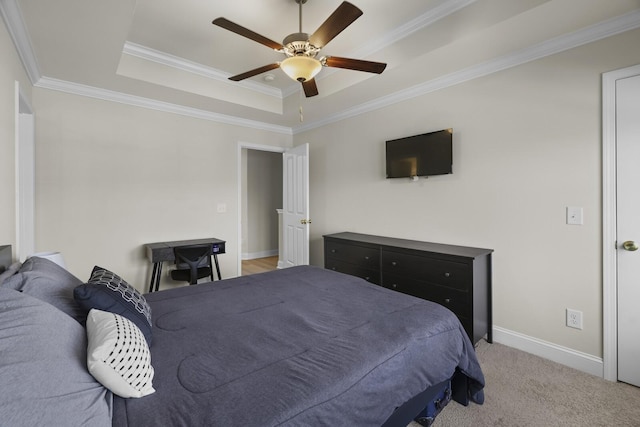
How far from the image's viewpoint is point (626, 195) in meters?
2.10

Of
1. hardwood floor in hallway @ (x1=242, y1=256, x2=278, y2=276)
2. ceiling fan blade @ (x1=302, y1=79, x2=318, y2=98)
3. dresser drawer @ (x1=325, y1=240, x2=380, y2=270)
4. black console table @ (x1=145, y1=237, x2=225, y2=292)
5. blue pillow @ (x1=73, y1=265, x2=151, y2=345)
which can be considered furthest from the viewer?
hardwood floor in hallway @ (x1=242, y1=256, x2=278, y2=276)

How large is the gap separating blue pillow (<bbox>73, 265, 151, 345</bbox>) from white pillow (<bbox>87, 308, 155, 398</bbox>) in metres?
0.13

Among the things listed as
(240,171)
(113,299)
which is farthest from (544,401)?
(240,171)

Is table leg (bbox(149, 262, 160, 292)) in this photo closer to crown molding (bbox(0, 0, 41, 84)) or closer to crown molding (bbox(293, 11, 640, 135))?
crown molding (bbox(0, 0, 41, 84))

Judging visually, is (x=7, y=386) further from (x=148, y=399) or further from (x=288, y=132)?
(x=288, y=132)

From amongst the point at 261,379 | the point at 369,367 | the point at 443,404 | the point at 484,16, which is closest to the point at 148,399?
the point at 261,379

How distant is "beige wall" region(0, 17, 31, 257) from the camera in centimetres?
191

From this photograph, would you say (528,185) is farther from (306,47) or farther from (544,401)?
(306,47)

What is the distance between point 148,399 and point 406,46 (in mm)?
2926

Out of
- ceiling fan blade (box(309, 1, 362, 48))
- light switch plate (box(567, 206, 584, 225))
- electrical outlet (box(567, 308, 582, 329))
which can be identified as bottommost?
electrical outlet (box(567, 308, 582, 329))

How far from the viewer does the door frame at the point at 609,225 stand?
7.04 ft

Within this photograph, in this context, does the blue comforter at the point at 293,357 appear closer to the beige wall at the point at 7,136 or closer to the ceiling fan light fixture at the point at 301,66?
the beige wall at the point at 7,136

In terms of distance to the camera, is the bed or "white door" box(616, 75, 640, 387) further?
"white door" box(616, 75, 640, 387)

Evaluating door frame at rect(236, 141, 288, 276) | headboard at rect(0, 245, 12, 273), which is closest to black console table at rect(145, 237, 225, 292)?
door frame at rect(236, 141, 288, 276)
